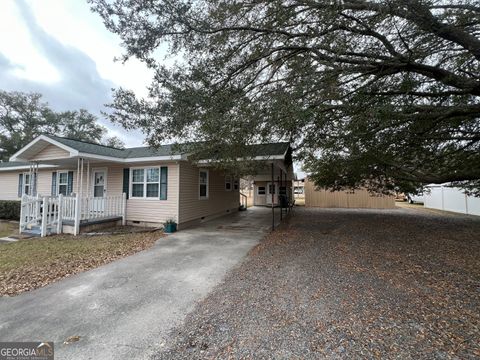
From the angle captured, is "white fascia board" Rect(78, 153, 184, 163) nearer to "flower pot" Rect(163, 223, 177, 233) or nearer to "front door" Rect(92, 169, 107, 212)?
"front door" Rect(92, 169, 107, 212)

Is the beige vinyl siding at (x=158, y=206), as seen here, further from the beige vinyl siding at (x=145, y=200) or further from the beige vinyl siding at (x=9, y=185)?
the beige vinyl siding at (x=9, y=185)

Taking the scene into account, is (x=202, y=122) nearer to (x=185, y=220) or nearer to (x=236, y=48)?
(x=236, y=48)

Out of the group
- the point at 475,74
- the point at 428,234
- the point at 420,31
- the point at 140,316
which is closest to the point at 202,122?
the point at 140,316

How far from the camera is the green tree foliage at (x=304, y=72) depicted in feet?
13.8

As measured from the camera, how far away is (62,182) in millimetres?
11234

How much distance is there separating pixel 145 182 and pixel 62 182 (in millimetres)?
5201

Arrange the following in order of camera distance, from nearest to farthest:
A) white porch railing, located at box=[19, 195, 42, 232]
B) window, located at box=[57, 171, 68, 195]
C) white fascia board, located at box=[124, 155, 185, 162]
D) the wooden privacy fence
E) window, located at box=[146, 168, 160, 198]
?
white porch railing, located at box=[19, 195, 42, 232]
white fascia board, located at box=[124, 155, 185, 162]
window, located at box=[146, 168, 160, 198]
window, located at box=[57, 171, 68, 195]
the wooden privacy fence

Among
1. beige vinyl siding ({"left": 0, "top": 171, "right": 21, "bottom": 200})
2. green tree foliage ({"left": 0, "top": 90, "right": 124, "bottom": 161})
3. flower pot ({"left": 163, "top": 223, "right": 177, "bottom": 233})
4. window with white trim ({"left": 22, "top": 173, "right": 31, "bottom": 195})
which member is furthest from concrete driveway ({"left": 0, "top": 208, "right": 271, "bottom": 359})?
green tree foliage ({"left": 0, "top": 90, "right": 124, "bottom": 161})

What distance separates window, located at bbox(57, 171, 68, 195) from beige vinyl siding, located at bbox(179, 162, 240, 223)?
654 centimetres

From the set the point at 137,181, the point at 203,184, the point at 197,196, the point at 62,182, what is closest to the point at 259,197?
the point at 203,184

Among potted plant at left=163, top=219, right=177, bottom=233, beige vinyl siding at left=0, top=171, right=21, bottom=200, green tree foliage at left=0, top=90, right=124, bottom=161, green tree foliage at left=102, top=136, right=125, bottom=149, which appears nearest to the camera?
potted plant at left=163, top=219, right=177, bottom=233

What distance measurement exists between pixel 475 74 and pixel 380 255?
178 inches

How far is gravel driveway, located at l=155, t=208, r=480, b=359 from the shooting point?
86.8 inches

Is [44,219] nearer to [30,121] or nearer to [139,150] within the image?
[139,150]
